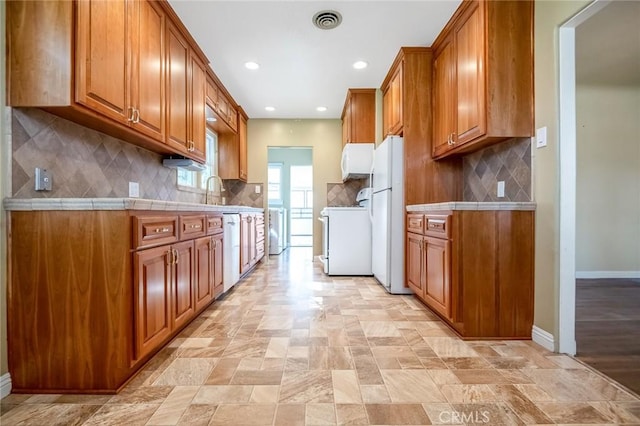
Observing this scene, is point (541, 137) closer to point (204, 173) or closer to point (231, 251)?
point (231, 251)

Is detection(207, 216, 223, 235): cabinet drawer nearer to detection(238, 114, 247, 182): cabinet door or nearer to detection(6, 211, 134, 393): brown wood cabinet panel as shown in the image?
detection(6, 211, 134, 393): brown wood cabinet panel

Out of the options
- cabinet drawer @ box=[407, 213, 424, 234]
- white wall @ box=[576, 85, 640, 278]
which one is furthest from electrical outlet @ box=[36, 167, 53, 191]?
white wall @ box=[576, 85, 640, 278]

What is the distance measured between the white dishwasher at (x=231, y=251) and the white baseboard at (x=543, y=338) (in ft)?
8.22

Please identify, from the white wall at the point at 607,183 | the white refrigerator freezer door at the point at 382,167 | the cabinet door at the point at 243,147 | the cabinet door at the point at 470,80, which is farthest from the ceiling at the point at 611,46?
the cabinet door at the point at 243,147

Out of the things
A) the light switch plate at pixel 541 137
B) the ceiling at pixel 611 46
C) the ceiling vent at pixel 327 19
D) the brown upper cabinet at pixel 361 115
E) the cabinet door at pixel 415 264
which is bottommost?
the cabinet door at pixel 415 264

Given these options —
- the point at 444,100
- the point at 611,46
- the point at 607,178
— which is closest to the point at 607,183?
the point at 607,178

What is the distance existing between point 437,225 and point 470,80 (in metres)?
1.12

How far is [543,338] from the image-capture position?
185 centimetres

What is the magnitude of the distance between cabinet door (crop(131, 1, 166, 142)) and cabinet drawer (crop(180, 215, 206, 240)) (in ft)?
2.16

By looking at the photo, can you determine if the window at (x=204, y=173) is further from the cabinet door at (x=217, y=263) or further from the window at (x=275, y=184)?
the window at (x=275, y=184)

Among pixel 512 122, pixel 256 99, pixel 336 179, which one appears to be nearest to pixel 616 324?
pixel 512 122

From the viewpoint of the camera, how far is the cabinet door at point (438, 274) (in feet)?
6.84

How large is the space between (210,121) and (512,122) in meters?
3.53

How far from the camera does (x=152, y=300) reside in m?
1.61
